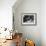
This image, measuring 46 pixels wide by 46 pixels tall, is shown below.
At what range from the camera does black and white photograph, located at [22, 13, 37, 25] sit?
525 centimetres

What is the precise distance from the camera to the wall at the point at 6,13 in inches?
170

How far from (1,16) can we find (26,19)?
1284 millimetres

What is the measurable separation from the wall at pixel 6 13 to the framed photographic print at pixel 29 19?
1.01 meters

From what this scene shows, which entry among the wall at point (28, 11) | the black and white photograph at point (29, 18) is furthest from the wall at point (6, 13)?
the black and white photograph at point (29, 18)

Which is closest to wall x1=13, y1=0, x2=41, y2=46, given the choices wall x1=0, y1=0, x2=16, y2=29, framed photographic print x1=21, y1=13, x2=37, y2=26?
framed photographic print x1=21, y1=13, x2=37, y2=26

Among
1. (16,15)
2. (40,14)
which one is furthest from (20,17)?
(40,14)

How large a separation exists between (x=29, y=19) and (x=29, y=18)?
5 cm

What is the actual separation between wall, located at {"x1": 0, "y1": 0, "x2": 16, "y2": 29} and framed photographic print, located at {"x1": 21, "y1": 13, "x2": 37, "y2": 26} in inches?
39.8

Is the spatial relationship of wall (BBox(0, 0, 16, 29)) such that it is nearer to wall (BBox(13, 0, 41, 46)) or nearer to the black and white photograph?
wall (BBox(13, 0, 41, 46))

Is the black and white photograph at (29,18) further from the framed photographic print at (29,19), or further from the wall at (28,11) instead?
the wall at (28,11)

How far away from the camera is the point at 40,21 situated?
5273 mm

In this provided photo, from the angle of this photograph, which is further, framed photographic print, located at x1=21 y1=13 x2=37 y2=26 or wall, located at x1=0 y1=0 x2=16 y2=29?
framed photographic print, located at x1=21 y1=13 x2=37 y2=26

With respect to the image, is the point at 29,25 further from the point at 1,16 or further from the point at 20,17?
the point at 1,16

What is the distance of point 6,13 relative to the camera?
4.38 metres
